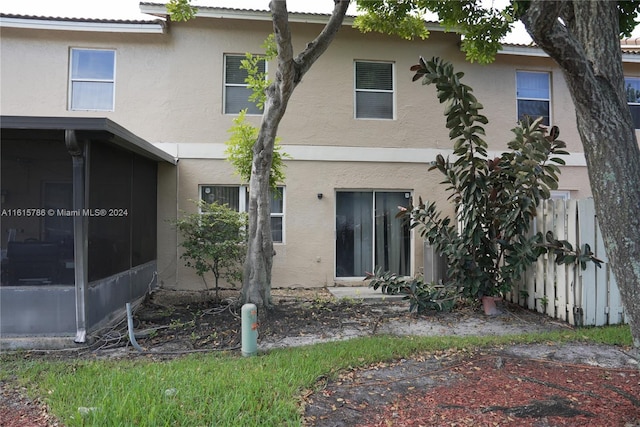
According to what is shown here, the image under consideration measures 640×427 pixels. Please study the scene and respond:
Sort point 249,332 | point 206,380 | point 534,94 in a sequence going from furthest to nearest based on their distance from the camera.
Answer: point 534,94 → point 249,332 → point 206,380

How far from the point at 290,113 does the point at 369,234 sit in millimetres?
3405

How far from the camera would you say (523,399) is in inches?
139

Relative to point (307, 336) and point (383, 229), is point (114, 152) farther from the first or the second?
point (383, 229)

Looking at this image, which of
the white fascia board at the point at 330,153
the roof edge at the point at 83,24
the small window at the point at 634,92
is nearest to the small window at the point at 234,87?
the white fascia board at the point at 330,153

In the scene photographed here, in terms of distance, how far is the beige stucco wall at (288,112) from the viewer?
8.78 metres

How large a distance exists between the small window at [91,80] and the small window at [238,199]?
9.23 ft

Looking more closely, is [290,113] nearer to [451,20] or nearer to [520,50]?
[451,20]

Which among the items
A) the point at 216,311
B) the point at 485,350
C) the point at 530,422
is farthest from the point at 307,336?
the point at 530,422

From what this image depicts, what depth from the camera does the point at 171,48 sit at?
8.98 metres

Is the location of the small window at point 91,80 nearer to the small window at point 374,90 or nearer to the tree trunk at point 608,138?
the small window at point 374,90

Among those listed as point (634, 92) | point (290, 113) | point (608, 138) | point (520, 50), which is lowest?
point (608, 138)

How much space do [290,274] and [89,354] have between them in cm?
475

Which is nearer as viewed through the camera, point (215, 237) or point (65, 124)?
point (65, 124)

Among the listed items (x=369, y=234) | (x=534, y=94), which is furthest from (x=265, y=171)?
(x=534, y=94)
